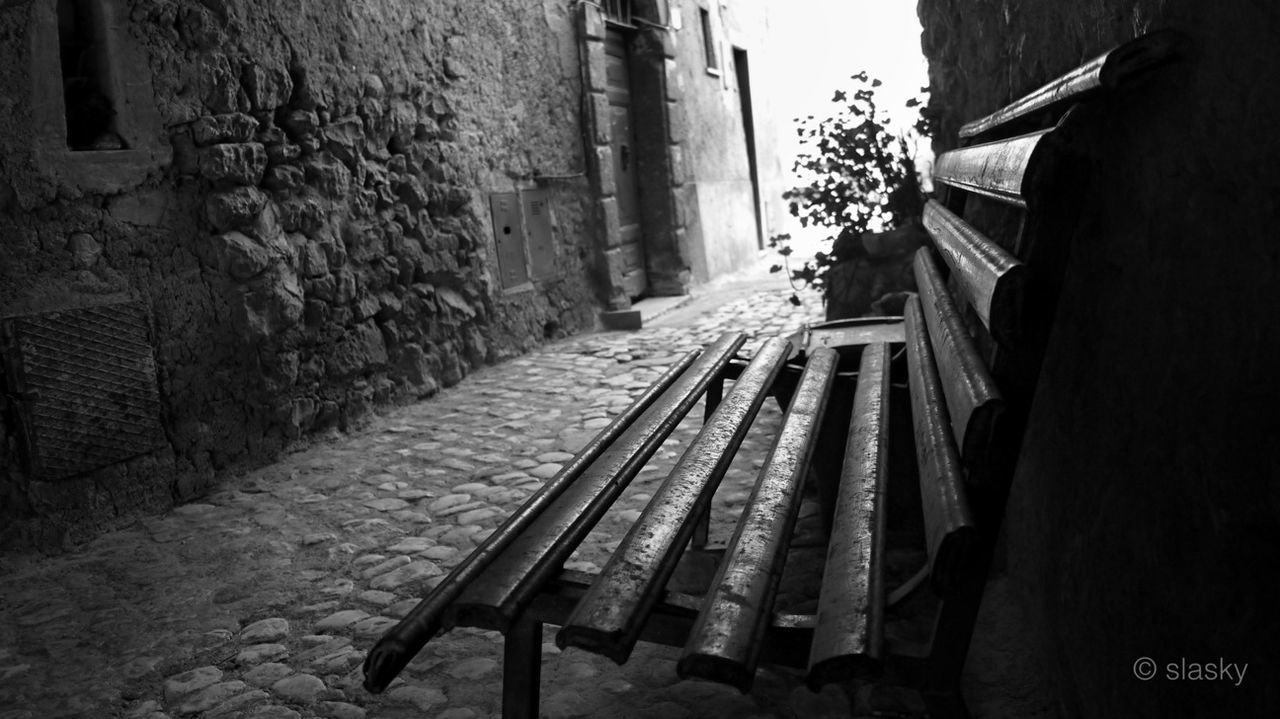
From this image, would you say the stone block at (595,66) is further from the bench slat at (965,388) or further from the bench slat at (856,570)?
Answer: the bench slat at (856,570)

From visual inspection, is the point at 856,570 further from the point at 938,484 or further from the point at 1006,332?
the point at 1006,332

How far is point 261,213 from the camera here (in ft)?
13.6

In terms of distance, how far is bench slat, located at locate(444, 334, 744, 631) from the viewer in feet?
4.52

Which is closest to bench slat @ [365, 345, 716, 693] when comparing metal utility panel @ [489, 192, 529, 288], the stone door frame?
metal utility panel @ [489, 192, 529, 288]

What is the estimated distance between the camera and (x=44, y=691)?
7.63 feet

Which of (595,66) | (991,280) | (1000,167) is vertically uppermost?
(595,66)

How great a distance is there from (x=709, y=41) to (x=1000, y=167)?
925 cm

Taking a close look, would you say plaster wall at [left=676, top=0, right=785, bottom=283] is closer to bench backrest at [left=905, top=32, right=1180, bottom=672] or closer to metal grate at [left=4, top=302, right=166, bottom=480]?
metal grate at [left=4, top=302, right=166, bottom=480]

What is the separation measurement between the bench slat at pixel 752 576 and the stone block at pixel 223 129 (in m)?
2.86

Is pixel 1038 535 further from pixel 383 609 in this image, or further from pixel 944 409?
pixel 383 609

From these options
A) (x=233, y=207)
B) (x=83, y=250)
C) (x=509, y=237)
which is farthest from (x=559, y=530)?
(x=509, y=237)

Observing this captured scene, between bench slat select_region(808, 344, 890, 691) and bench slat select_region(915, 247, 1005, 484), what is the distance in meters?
0.18

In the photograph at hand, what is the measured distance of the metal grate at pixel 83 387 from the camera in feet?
10.6

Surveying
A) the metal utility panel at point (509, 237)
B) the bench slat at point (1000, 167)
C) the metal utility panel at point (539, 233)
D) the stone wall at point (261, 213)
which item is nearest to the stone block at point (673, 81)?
the metal utility panel at point (539, 233)
